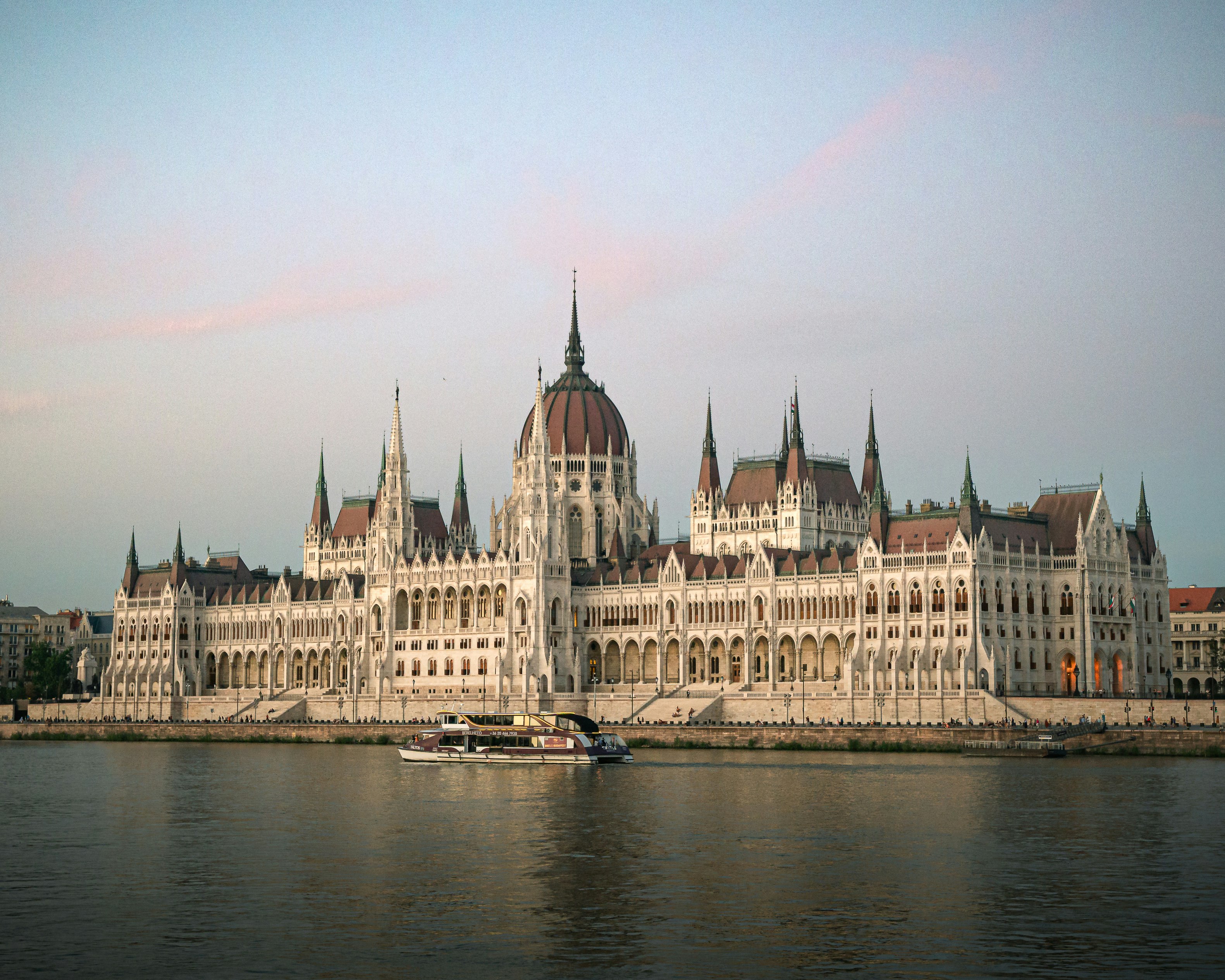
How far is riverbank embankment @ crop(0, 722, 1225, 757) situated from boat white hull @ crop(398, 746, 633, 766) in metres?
13.5

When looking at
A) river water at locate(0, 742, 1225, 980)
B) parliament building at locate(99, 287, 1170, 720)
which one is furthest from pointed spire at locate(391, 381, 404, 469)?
river water at locate(0, 742, 1225, 980)

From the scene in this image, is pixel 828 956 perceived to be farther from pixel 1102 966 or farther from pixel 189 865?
pixel 189 865

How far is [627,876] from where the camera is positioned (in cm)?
5578

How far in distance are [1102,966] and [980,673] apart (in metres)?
91.3

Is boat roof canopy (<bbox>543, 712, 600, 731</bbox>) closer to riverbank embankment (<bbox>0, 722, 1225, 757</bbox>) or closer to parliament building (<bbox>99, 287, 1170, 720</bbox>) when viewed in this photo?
riverbank embankment (<bbox>0, 722, 1225, 757</bbox>)

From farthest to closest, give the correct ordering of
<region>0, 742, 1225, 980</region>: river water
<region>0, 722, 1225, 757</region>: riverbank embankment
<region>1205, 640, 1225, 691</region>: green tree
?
<region>1205, 640, 1225, 691</region>: green tree, <region>0, 722, 1225, 757</region>: riverbank embankment, <region>0, 742, 1225, 980</region>: river water

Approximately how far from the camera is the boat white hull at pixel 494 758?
11081 centimetres

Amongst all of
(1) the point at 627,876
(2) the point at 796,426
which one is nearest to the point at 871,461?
(2) the point at 796,426

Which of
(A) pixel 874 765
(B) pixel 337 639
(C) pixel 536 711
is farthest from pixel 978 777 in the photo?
(B) pixel 337 639

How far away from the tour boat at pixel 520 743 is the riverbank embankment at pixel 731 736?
12027mm

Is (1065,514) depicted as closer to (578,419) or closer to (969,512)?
(969,512)

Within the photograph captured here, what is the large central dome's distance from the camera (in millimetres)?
183250

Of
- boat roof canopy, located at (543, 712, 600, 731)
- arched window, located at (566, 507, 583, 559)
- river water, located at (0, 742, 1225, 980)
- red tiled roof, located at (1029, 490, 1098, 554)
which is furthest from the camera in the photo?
arched window, located at (566, 507, 583, 559)

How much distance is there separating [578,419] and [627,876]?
130 m
